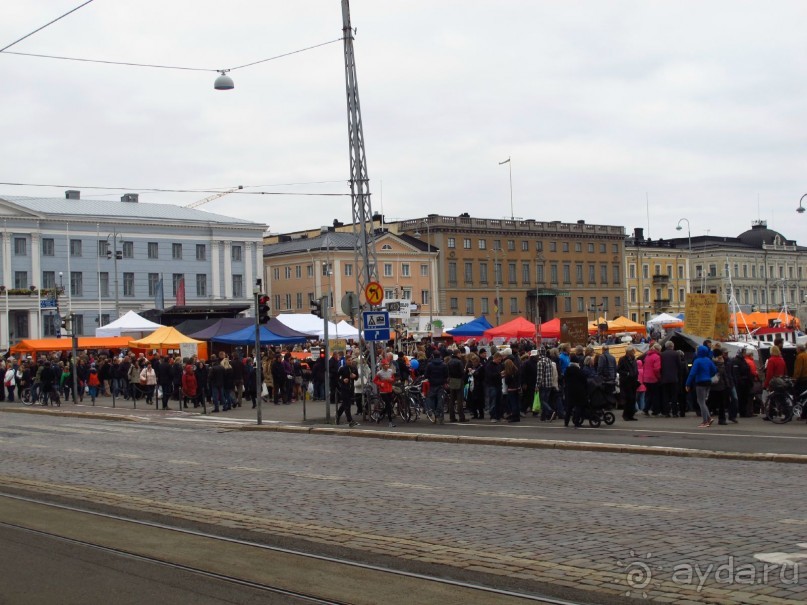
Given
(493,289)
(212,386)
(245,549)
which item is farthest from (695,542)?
(493,289)

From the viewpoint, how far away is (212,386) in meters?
34.5

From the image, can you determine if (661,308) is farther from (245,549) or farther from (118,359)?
(245,549)

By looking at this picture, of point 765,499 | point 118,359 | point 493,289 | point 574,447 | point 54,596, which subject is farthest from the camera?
point 493,289

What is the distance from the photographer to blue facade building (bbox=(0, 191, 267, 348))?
86438 mm

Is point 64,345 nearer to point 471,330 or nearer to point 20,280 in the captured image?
point 471,330

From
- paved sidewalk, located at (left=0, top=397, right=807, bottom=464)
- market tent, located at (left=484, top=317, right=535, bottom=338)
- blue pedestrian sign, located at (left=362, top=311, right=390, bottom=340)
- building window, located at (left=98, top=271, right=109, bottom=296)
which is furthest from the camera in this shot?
building window, located at (left=98, top=271, right=109, bottom=296)

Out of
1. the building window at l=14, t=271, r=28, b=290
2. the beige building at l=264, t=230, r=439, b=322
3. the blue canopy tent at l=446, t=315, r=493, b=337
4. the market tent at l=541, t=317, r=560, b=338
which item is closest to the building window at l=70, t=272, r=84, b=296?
the building window at l=14, t=271, r=28, b=290

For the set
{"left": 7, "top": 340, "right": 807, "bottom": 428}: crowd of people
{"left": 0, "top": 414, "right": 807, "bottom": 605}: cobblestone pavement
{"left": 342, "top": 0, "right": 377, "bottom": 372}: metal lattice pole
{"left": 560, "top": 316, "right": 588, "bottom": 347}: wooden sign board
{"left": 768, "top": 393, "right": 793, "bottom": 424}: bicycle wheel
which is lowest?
{"left": 0, "top": 414, "right": 807, "bottom": 605}: cobblestone pavement

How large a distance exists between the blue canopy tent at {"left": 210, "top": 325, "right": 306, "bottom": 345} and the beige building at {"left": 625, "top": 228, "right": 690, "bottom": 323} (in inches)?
3864

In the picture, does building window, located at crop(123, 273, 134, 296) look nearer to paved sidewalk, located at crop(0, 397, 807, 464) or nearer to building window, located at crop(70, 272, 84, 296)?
building window, located at crop(70, 272, 84, 296)

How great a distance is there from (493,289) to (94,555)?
111885mm

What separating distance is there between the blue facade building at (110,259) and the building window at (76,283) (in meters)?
0.08

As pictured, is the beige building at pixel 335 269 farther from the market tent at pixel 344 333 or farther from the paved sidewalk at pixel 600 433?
the paved sidewalk at pixel 600 433

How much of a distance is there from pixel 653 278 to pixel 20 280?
3200 inches
